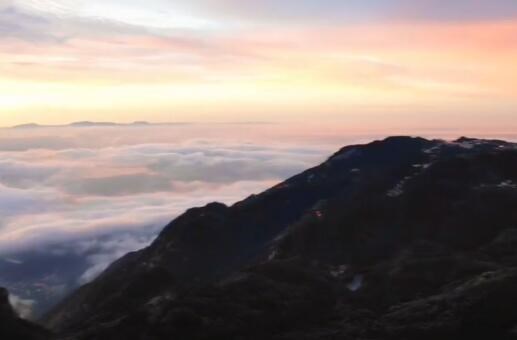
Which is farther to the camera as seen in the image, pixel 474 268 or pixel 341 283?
pixel 341 283

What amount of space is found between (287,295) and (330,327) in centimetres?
2225

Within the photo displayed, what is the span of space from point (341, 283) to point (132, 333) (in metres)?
66.7

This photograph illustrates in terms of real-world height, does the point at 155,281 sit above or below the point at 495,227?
below

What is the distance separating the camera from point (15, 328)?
115 m

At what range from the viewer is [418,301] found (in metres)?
117

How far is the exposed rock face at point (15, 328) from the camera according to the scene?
113m

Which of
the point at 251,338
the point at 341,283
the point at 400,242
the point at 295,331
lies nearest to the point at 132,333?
the point at 251,338

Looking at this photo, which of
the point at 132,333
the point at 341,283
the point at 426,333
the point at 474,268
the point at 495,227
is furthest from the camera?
the point at 495,227

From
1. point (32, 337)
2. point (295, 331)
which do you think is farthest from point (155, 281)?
point (295, 331)

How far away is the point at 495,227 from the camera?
190625 millimetres

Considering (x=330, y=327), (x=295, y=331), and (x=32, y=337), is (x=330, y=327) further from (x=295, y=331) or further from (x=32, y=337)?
(x=32, y=337)

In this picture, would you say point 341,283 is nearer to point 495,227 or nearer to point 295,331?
point 295,331

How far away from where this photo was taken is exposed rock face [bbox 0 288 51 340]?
370 feet

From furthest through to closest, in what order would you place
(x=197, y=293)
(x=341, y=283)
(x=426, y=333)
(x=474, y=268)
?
(x=341, y=283) < (x=474, y=268) < (x=197, y=293) < (x=426, y=333)
